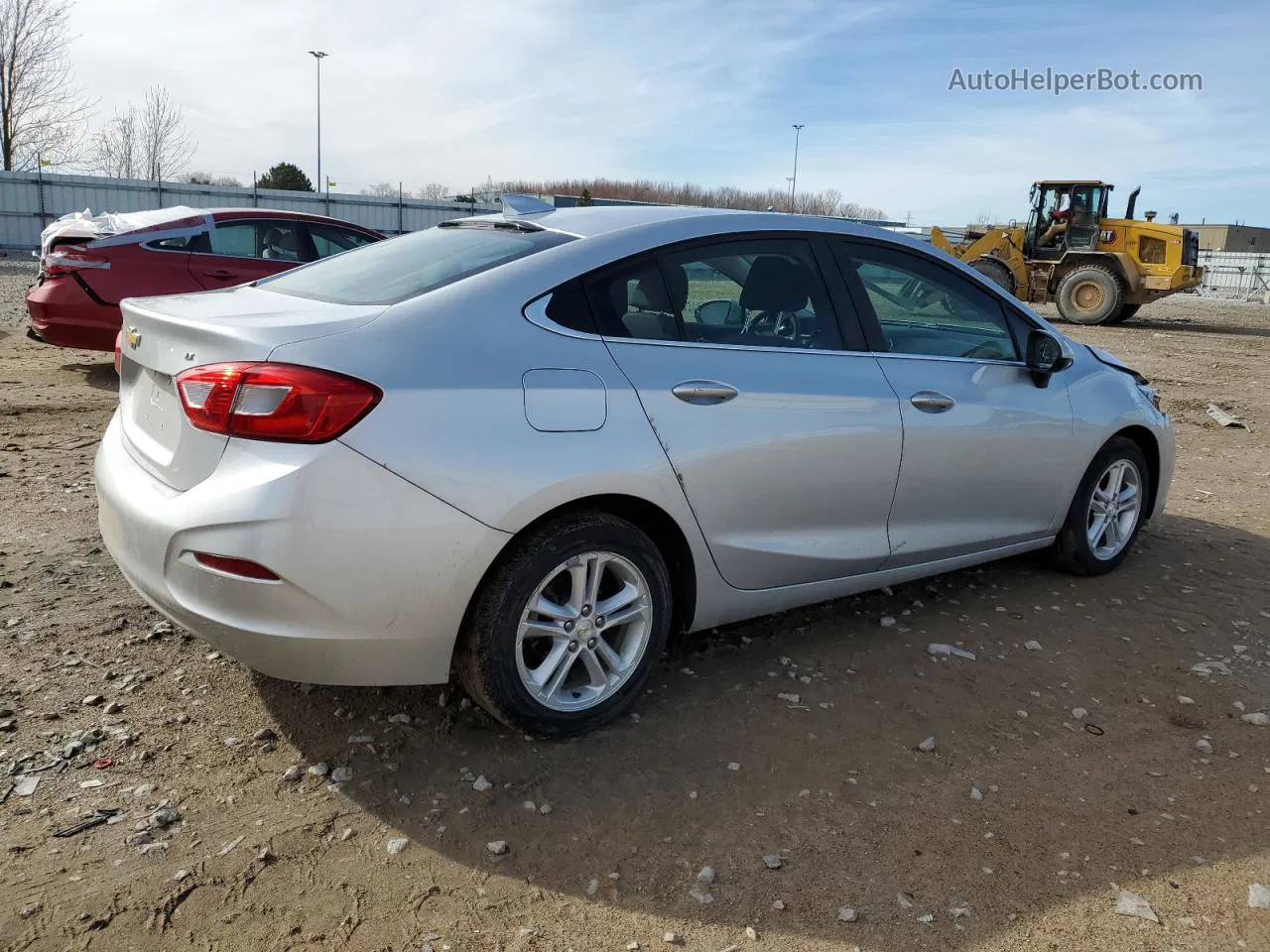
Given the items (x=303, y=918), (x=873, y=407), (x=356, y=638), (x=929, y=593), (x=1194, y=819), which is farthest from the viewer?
→ (x=929, y=593)

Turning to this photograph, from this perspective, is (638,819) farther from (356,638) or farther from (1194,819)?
(1194,819)

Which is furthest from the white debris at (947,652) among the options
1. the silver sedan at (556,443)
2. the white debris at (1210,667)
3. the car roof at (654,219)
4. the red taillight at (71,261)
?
the red taillight at (71,261)

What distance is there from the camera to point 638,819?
9.11ft

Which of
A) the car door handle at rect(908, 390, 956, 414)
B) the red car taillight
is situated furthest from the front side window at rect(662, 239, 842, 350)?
the red car taillight

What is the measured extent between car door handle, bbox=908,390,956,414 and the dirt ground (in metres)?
Result: 0.91

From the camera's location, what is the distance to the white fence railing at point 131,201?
2895 centimetres

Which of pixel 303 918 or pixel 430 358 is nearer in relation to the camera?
pixel 303 918

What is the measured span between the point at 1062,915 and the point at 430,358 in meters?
2.10

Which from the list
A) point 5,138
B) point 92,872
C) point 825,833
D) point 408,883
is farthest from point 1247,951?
point 5,138

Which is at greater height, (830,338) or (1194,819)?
(830,338)

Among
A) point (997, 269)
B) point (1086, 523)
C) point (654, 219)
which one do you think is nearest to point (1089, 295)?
point (997, 269)

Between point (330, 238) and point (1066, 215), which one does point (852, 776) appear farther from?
point (1066, 215)

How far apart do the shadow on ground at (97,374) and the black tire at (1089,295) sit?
1796 centimetres

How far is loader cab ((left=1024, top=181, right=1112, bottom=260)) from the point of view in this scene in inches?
814
